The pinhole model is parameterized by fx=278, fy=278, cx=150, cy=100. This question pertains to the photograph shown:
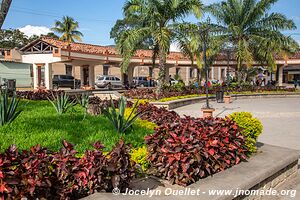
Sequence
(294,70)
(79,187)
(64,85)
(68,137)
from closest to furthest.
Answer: (79,187) < (68,137) < (64,85) < (294,70)

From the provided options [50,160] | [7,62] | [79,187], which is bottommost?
[79,187]

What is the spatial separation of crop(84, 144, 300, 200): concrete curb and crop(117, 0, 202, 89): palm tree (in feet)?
32.1

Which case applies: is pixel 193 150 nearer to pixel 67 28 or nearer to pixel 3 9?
pixel 3 9

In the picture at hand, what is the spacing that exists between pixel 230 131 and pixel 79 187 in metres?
2.36

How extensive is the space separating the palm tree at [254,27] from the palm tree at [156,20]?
7.09 m

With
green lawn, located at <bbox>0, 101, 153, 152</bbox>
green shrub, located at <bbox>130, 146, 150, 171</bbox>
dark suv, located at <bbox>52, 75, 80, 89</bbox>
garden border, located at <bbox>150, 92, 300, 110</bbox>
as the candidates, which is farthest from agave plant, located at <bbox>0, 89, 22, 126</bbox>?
dark suv, located at <bbox>52, 75, 80, 89</bbox>

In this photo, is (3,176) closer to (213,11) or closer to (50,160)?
(50,160)

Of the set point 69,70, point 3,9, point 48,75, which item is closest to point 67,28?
point 69,70

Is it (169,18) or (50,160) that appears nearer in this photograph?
(50,160)

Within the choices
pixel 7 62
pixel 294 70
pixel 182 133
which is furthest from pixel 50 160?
pixel 294 70

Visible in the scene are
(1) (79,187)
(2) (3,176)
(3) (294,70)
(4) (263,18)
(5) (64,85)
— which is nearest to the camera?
(2) (3,176)

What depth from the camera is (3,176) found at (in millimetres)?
2105

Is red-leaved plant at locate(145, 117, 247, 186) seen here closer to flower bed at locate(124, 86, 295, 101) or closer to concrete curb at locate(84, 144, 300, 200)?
concrete curb at locate(84, 144, 300, 200)

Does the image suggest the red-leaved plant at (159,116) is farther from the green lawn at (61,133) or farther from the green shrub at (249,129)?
the green shrub at (249,129)
